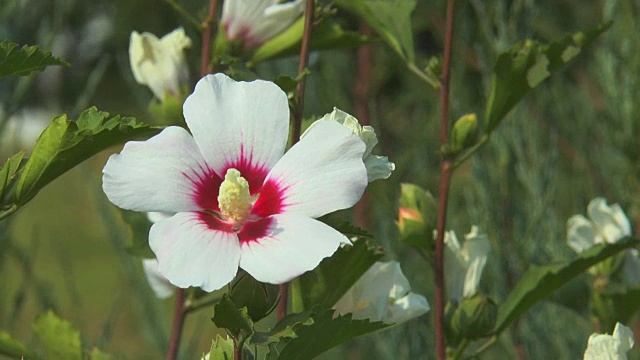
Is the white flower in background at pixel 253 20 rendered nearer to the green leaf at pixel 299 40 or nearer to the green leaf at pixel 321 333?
the green leaf at pixel 299 40

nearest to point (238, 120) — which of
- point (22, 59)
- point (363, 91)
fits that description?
A: point (22, 59)

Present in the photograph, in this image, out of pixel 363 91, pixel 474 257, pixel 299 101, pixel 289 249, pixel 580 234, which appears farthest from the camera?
pixel 363 91

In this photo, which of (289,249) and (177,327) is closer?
(289,249)

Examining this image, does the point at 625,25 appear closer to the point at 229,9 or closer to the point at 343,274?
the point at 229,9

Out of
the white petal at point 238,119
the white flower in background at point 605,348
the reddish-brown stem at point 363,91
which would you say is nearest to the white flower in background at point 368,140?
the white petal at point 238,119

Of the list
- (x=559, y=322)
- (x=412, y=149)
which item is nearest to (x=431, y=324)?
(x=559, y=322)

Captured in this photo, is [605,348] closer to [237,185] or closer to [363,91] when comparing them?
[237,185]
